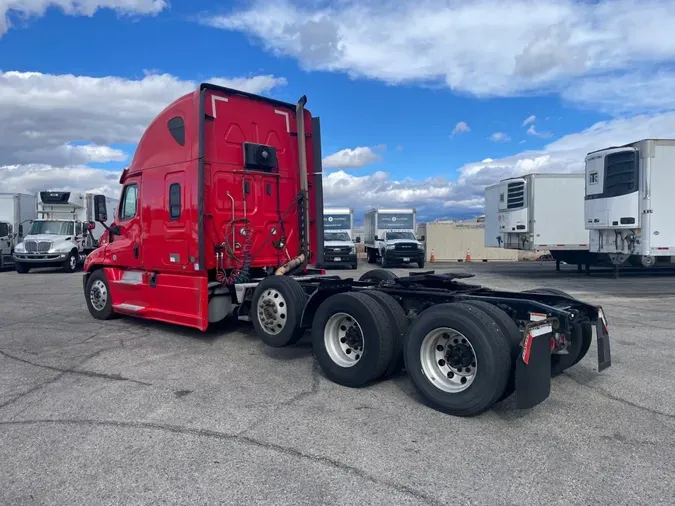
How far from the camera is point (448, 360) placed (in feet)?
15.7

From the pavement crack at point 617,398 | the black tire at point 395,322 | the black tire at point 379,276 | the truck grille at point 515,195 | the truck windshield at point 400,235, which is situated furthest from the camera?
the truck windshield at point 400,235

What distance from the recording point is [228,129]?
7.66m

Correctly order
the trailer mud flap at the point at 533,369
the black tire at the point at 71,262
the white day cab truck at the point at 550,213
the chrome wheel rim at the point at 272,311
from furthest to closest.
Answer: the black tire at the point at 71,262, the white day cab truck at the point at 550,213, the chrome wheel rim at the point at 272,311, the trailer mud flap at the point at 533,369

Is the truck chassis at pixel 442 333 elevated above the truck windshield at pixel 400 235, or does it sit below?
below

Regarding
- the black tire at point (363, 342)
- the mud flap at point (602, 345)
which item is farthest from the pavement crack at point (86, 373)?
the mud flap at point (602, 345)

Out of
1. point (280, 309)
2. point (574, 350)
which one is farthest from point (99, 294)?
point (574, 350)

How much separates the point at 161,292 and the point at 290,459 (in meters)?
4.75

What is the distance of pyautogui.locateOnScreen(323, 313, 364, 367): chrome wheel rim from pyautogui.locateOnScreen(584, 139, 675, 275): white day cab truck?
36.3 feet

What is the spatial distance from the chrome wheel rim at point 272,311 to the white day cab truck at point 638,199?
10.9 meters

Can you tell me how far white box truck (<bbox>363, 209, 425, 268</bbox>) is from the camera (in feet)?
79.5

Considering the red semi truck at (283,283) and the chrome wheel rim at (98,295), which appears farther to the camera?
the chrome wheel rim at (98,295)

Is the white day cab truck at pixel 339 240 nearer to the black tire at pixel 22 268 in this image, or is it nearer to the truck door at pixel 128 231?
the black tire at pixel 22 268

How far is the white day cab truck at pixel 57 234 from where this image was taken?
841 inches

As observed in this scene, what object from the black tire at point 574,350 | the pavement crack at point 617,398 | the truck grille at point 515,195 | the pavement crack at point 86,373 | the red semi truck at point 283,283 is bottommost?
the pavement crack at point 617,398
